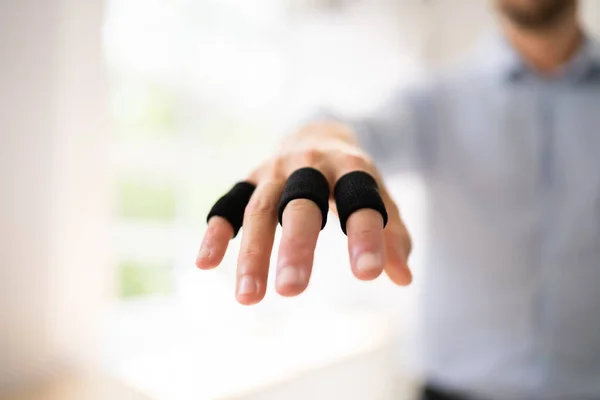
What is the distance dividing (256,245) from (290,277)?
4 centimetres

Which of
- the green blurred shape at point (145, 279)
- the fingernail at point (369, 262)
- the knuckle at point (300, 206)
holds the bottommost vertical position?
the fingernail at point (369, 262)

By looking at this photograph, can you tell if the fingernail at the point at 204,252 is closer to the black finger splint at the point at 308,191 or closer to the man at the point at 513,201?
the black finger splint at the point at 308,191

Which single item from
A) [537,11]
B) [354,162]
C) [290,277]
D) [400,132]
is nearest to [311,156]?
[354,162]

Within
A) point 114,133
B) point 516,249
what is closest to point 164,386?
point 114,133

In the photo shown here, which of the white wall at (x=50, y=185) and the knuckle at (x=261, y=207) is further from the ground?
the white wall at (x=50, y=185)

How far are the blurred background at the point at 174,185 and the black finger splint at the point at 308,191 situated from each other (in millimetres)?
71

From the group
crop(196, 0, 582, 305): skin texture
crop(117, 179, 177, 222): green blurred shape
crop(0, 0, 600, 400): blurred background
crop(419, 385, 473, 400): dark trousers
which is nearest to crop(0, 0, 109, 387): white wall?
crop(0, 0, 600, 400): blurred background

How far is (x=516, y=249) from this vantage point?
0.79 meters

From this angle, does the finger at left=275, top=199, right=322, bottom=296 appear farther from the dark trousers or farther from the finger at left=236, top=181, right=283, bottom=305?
the dark trousers

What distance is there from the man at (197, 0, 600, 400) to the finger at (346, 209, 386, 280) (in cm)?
45

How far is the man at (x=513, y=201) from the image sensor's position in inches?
29.5

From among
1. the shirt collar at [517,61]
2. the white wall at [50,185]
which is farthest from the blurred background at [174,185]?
the shirt collar at [517,61]

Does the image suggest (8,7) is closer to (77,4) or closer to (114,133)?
(77,4)

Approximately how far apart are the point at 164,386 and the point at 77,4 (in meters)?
0.75
